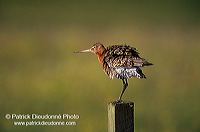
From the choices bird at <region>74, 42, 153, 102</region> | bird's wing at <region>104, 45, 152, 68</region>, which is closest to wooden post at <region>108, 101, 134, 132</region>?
bird at <region>74, 42, 153, 102</region>

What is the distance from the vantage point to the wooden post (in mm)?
3752

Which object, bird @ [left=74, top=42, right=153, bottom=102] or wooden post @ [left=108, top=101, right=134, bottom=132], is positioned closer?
wooden post @ [left=108, top=101, right=134, bottom=132]

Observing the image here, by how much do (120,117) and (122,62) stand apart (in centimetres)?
122

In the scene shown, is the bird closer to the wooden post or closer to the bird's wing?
the bird's wing

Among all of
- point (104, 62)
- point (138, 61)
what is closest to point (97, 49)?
point (104, 62)

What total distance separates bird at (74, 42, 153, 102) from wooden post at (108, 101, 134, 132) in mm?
837

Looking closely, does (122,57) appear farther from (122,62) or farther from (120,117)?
(120,117)

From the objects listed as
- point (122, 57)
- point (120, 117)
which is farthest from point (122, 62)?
point (120, 117)

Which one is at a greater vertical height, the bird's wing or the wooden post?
the bird's wing

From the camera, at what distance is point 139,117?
24.4ft

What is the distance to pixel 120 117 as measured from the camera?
3.77m

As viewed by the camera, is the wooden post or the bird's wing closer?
the wooden post

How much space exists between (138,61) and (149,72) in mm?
3592

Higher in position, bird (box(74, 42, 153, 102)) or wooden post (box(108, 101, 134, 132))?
bird (box(74, 42, 153, 102))
